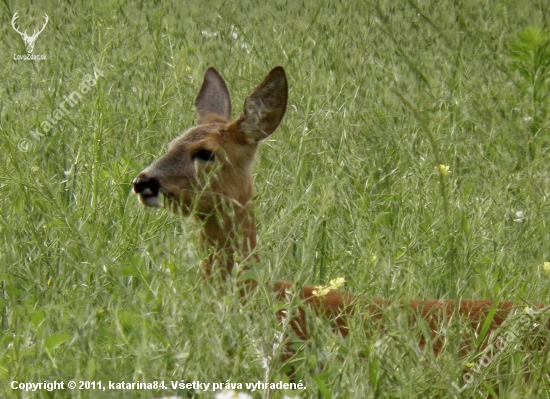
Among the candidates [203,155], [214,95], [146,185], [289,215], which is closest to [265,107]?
[203,155]

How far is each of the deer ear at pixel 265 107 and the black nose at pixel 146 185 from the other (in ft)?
1.98

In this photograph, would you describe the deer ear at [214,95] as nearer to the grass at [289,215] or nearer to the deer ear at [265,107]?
the grass at [289,215]

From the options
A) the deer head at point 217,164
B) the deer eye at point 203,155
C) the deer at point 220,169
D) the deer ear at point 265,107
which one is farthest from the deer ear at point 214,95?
the deer eye at point 203,155

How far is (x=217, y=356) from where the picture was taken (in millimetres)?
2445

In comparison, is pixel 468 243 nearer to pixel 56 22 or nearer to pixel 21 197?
pixel 21 197

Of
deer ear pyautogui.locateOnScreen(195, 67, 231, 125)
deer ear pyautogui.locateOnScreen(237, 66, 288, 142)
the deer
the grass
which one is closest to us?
the grass

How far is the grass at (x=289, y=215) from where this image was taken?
2.61 meters

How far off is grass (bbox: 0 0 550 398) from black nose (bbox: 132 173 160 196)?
0.14 metres

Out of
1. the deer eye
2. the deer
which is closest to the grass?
the deer

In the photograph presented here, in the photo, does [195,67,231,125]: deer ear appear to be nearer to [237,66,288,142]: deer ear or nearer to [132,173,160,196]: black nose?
[237,66,288,142]: deer ear

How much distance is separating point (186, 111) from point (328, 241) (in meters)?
1.51

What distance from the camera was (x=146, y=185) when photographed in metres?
4.04

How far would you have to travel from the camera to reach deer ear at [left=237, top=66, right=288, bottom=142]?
14.6 ft

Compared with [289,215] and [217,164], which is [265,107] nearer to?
[217,164]
